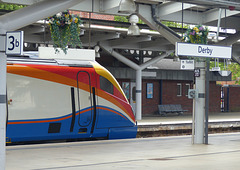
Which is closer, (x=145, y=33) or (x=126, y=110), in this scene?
(x=126, y=110)

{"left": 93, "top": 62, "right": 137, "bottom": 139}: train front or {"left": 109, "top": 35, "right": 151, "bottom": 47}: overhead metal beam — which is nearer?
{"left": 93, "top": 62, "right": 137, "bottom": 139}: train front

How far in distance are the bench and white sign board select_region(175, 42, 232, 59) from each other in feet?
64.5

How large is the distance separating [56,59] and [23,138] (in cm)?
256

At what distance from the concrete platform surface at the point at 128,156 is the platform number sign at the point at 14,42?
2568 millimetres

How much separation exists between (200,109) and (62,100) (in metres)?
3.96

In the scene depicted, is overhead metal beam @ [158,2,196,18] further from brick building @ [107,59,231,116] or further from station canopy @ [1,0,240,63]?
brick building @ [107,59,231,116]

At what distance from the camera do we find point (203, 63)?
1503 centimetres

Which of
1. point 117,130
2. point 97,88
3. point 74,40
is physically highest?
point 74,40

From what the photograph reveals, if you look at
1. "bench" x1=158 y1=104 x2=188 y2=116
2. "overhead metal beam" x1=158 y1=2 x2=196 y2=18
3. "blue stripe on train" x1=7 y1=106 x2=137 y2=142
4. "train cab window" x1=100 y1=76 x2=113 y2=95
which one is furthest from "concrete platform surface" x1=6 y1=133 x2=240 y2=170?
"bench" x1=158 y1=104 x2=188 y2=116

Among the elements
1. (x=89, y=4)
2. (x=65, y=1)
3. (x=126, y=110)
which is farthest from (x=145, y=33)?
(x=65, y=1)

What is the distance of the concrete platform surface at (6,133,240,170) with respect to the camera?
10391 mm

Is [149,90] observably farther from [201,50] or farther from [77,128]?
[201,50]

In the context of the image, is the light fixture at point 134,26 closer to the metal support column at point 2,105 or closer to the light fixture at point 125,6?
the light fixture at point 125,6

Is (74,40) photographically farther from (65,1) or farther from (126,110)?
(126,110)
